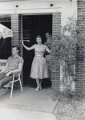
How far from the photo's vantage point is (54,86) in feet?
32.0

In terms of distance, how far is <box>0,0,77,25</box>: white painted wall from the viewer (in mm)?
9446

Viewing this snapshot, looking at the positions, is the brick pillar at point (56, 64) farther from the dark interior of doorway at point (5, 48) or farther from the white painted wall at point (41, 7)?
the dark interior of doorway at point (5, 48)

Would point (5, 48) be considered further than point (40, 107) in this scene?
Yes

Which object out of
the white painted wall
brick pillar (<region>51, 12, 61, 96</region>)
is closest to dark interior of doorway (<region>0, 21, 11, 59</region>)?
the white painted wall

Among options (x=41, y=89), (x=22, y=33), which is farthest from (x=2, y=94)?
(x=22, y=33)

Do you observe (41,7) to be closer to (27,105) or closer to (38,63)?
(38,63)

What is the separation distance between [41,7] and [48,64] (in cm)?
176

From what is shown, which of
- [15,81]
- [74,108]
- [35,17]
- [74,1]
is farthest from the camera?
[35,17]

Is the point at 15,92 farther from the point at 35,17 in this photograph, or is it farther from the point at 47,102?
the point at 35,17

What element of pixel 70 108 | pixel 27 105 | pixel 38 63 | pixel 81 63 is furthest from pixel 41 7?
pixel 70 108

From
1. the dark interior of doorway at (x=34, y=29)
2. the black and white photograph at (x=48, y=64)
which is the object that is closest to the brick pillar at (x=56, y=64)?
the black and white photograph at (x=48, y=64)

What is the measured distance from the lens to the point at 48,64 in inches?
404

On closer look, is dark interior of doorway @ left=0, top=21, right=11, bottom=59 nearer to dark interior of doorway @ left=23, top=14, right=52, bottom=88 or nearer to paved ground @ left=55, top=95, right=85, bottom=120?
dark interior of doorway @ left=23, top=14, right=52, bottom=88

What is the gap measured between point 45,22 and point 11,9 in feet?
5.34
